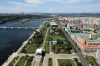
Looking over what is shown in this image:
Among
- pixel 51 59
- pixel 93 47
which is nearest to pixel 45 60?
pixel 51 59

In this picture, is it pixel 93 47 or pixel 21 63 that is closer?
pixel 21 63

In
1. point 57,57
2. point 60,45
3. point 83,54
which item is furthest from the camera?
point 60,45

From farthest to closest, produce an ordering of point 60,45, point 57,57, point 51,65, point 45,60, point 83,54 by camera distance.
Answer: point 60,45 < point 83,54 < point 57,57 < point 45,60 < point 51,65

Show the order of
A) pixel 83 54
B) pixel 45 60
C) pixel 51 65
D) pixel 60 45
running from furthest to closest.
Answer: pixel 60 45, pixel 83 54, pixel 45 60, pixel 51 65

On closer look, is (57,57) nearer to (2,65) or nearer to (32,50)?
(32,50)

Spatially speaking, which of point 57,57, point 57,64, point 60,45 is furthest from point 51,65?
point 60,45

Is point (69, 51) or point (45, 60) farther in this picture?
point (69, 51)

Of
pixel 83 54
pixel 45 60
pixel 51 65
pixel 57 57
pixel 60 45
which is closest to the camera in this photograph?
pixel 51 65

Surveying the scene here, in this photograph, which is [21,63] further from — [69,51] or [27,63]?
[69,51]
